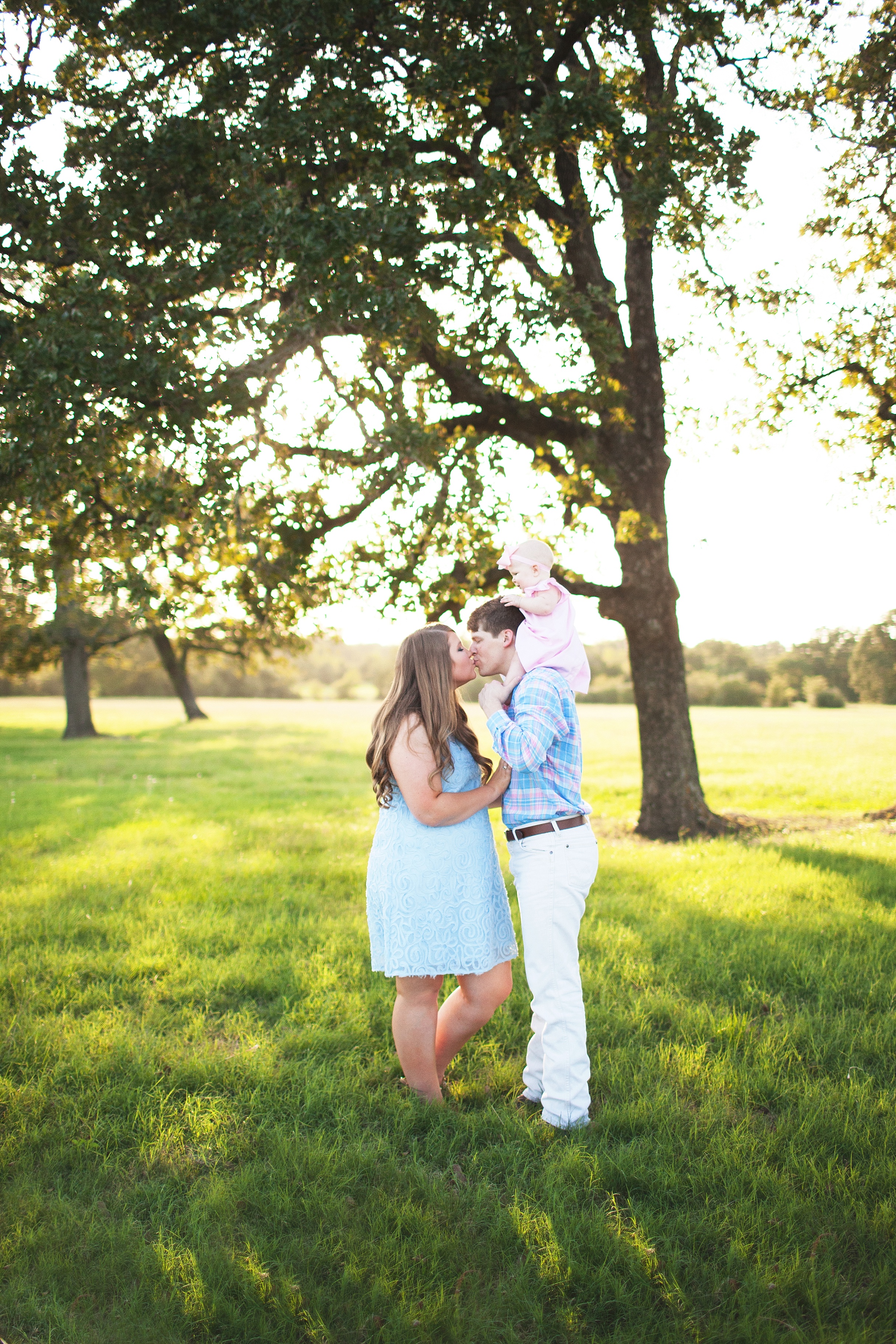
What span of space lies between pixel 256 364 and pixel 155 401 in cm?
104

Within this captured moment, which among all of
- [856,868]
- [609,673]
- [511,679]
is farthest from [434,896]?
[609,673]

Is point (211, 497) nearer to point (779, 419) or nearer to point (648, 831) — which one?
point (648, 831)

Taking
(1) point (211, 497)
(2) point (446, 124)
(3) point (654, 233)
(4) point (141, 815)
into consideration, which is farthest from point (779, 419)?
(4) point (141, 815)

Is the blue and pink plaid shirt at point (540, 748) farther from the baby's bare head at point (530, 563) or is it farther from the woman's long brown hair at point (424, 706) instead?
the baby's bare head at point (530, 563)

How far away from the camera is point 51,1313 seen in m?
2.76

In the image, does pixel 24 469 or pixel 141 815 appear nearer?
pixel 24 469

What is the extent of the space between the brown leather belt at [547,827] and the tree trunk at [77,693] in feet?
95.0

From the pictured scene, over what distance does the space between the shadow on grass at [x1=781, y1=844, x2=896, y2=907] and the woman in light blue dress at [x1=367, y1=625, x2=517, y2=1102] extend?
4.93 meters

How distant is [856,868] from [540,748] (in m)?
6.04

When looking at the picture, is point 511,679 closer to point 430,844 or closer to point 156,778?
point 430,844

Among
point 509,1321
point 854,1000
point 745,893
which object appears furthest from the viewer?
point 745,893

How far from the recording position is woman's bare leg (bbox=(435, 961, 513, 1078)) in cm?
398

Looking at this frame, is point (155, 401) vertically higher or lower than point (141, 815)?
higher

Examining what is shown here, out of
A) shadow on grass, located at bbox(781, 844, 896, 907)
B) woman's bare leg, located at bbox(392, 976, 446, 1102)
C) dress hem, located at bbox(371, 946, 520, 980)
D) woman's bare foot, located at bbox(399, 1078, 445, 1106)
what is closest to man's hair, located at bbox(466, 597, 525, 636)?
dress hem, located at bbox(371, 946, 520, 980)
